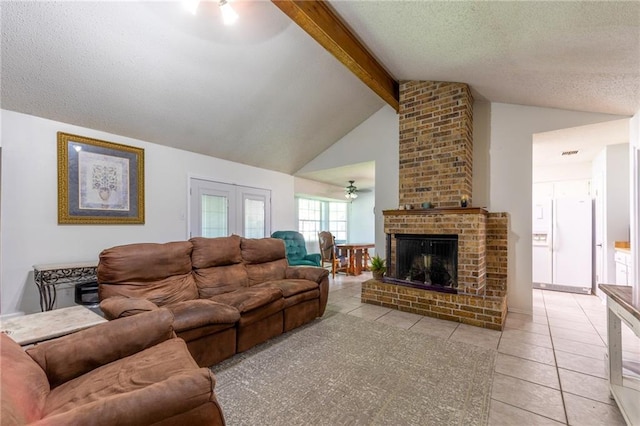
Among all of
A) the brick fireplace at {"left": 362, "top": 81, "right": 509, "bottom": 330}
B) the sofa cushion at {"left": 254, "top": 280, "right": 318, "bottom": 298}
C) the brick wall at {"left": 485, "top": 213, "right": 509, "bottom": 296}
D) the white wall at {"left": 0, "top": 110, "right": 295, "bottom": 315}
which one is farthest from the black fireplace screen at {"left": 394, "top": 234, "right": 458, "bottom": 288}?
the white wall at {"left": 0, "top": 110, "right": 295, "bottom": 315}

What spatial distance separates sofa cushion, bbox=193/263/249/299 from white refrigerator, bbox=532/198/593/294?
5.04 metres

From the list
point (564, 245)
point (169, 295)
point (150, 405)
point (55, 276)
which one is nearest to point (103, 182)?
point (55, 276)

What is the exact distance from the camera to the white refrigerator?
4.38 metres

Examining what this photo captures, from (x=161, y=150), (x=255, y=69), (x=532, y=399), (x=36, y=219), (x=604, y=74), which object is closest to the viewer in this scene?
(x=532, y=399)

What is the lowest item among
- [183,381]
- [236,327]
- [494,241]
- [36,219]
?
[236,327]

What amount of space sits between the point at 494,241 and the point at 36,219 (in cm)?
556

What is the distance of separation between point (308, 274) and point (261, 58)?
106 inches

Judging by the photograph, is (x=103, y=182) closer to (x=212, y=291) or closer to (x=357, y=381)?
(x=212, y=291)

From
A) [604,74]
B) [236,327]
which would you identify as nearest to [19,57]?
[236,327]

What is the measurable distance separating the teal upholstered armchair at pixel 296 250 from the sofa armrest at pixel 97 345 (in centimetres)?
339

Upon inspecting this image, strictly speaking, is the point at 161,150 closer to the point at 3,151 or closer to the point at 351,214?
the point at 3,151

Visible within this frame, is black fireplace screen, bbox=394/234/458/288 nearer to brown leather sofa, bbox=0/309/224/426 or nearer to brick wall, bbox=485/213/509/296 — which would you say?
brick wall, bbox=485/213/509/296

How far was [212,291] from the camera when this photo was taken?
2.84m

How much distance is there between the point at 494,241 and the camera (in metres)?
3.70
